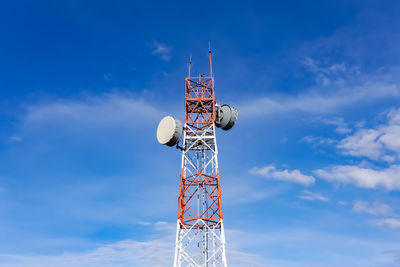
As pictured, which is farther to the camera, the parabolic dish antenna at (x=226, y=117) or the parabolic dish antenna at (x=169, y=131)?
the parabolic dish antenna at (x=226, y=117)

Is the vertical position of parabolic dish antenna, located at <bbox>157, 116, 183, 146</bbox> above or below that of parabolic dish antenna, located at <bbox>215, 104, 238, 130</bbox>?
below

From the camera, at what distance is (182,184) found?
177 ft

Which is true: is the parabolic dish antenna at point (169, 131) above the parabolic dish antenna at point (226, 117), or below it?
below

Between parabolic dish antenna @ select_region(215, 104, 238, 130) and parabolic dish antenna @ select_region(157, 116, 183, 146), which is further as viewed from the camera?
parabolic dish antenna @ select_region(215, 104, 238, 130)

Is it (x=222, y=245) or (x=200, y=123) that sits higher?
(x=200, y=123)

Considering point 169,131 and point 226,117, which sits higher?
point 226,117

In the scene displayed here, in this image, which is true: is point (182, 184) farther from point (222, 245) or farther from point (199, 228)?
point (222, 245)

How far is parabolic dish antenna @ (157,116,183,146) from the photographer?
177ft

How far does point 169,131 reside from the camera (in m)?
54.4

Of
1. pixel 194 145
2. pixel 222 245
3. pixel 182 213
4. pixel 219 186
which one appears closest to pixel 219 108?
pixel 194 145

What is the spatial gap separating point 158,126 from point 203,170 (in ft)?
32.1

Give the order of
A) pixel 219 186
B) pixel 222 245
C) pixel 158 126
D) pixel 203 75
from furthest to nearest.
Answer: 1. pixel 203 75
2. pixel 158 126
3. pixel 219 186
4. pixel 222 245

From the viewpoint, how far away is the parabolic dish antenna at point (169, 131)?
5382 centimetres

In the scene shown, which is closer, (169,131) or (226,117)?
(169,131)
